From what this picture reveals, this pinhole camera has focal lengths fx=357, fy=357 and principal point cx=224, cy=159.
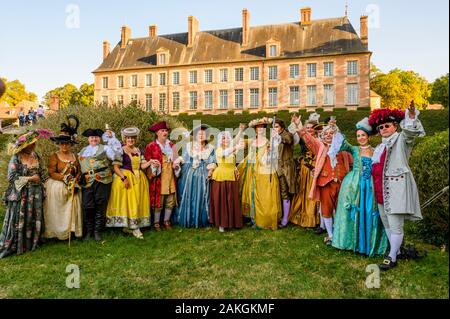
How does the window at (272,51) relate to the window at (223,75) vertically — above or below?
above

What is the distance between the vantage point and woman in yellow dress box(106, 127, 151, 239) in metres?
5.80

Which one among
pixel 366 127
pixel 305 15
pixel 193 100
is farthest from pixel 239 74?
pixel 366 127

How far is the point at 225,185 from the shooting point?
6129mm

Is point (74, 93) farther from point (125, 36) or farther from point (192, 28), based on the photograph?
point (192, 28)

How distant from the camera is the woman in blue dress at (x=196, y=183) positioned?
6.34 metres

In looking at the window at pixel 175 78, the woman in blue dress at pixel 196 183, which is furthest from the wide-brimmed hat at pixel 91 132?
the window at pixel 175 78

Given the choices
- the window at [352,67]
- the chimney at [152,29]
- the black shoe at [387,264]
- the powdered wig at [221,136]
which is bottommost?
the black shoe at [387,264]

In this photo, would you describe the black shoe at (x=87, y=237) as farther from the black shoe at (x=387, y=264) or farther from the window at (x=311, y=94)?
the window at (x=311, y=94)

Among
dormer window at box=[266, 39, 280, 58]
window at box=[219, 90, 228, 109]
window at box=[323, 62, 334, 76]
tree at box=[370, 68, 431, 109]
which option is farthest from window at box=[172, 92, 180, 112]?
tree at box=[370, 68, 431, 109]

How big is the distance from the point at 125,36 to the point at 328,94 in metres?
27.2

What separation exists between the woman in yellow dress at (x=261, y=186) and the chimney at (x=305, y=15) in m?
37.5

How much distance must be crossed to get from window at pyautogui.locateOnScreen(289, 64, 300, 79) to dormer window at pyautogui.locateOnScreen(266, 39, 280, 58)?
205 cm

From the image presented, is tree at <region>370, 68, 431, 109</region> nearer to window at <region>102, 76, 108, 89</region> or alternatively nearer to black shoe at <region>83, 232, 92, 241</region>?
window at <region>102, 76, 108, 89</region>

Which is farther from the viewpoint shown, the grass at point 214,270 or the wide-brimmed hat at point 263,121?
the wide-brimmed hat at point 263,121
